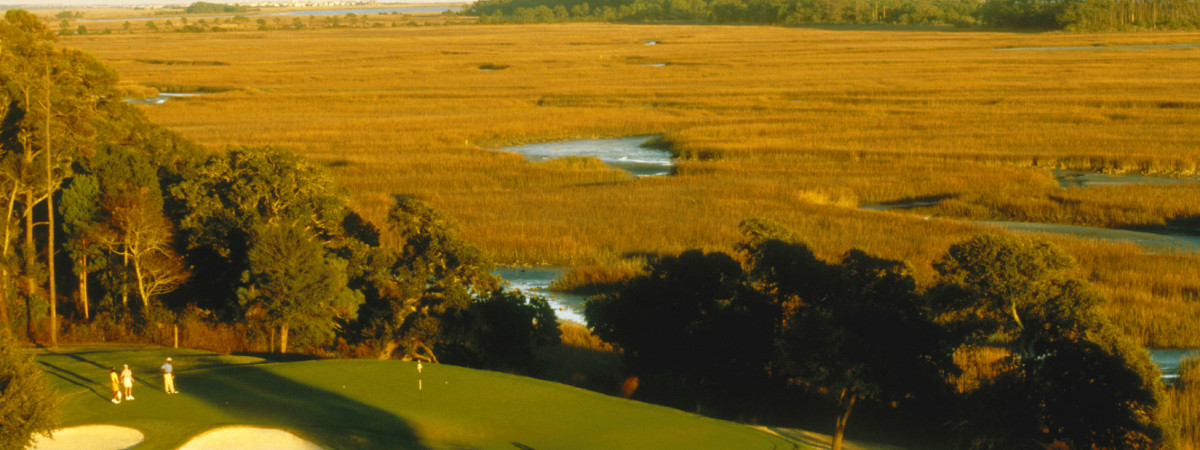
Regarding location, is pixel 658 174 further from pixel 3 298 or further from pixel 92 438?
pixel 92 438

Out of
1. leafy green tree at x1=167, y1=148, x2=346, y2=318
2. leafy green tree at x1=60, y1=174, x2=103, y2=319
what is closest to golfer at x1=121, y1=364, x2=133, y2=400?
leafy green tree at x1=167, y1=148, x2=346, y2=318

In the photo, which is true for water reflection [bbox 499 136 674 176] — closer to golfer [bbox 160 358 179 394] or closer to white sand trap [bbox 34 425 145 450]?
golfer [bbox 160 358 179 394]

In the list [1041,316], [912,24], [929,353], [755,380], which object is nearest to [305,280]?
[755,380]

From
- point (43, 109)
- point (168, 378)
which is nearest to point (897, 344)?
point (168, 378)

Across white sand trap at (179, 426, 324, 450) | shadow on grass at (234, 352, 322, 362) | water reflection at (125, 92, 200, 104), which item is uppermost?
water reflection at (125, 92, 200, 104)

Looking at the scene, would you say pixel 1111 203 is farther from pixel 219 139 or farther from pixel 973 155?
pixel 219 139

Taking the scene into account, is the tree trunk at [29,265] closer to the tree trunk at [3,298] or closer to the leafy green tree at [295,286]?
the tree trunk at [3,298]
